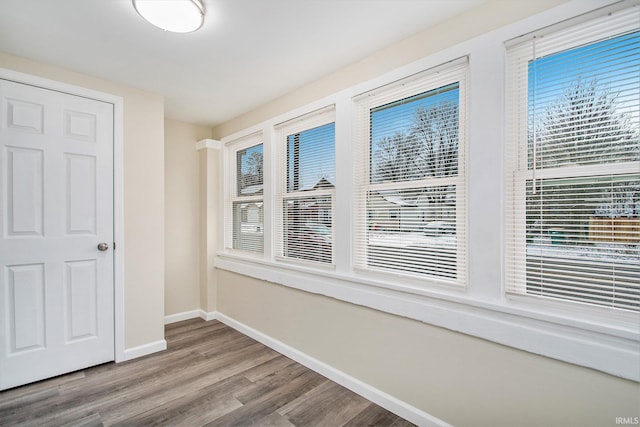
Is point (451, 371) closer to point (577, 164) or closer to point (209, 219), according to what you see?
point (577, 164)

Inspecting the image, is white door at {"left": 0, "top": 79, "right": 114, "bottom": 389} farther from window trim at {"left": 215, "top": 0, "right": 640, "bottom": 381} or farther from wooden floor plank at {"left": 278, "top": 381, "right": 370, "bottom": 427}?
window trim at {"left": 215, "top": 0, "right": 640, "bottom": 381}

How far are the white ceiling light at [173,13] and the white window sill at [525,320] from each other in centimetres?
195

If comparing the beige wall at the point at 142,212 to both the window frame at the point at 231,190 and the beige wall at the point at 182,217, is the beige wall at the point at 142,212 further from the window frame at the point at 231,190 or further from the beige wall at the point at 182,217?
the window frame at the point at 231,190

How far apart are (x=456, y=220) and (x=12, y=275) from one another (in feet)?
10.4

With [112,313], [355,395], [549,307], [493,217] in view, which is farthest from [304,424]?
[112,313]

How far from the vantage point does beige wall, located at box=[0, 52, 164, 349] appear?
2.75 meters

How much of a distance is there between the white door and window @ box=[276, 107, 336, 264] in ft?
5.00

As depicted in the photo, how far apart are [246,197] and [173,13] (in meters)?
2.02

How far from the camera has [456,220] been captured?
1811 mm

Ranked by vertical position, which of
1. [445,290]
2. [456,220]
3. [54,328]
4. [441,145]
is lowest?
[54,328]

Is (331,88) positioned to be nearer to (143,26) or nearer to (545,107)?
(143,26)

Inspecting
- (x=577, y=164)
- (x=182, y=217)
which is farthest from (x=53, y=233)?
(x=577, y=164)

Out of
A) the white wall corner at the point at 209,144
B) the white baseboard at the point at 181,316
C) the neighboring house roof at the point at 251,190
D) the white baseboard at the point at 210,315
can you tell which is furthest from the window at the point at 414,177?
the white baseboard at the point at 181,316

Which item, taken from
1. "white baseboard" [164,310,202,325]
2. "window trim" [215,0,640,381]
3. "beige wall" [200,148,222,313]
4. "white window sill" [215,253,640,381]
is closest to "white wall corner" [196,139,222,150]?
"beige wall" [200,148,222,313]
